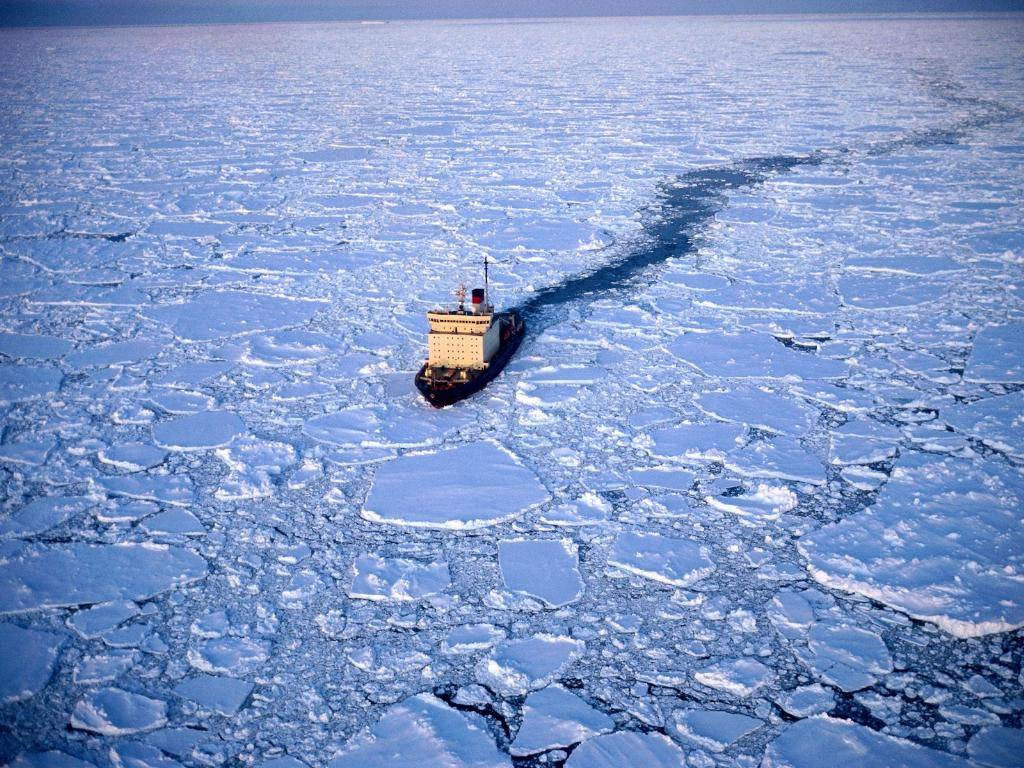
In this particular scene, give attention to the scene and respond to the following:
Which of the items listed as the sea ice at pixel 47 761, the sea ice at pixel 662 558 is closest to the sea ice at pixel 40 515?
the sea ice at pixel 47 761

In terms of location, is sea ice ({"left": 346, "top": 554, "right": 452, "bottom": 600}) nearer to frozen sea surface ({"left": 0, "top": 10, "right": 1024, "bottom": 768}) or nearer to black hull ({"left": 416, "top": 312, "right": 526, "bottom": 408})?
frozen sea surface ({"left": 0, "top": 10, "right": 1024, "bottom": 768})

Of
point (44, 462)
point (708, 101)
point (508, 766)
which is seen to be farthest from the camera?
point (708, 101)

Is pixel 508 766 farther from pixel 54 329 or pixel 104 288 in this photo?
pixel 104 288

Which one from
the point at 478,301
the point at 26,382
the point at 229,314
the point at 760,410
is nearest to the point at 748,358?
the point at 760,410

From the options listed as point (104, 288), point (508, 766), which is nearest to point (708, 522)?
point (508, 766)

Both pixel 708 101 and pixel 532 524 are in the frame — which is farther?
pixel 708 101

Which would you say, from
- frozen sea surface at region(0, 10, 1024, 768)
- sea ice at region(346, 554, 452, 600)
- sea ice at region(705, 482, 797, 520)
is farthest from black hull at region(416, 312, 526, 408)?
sea ice at region(705, 482, 797, 520)
